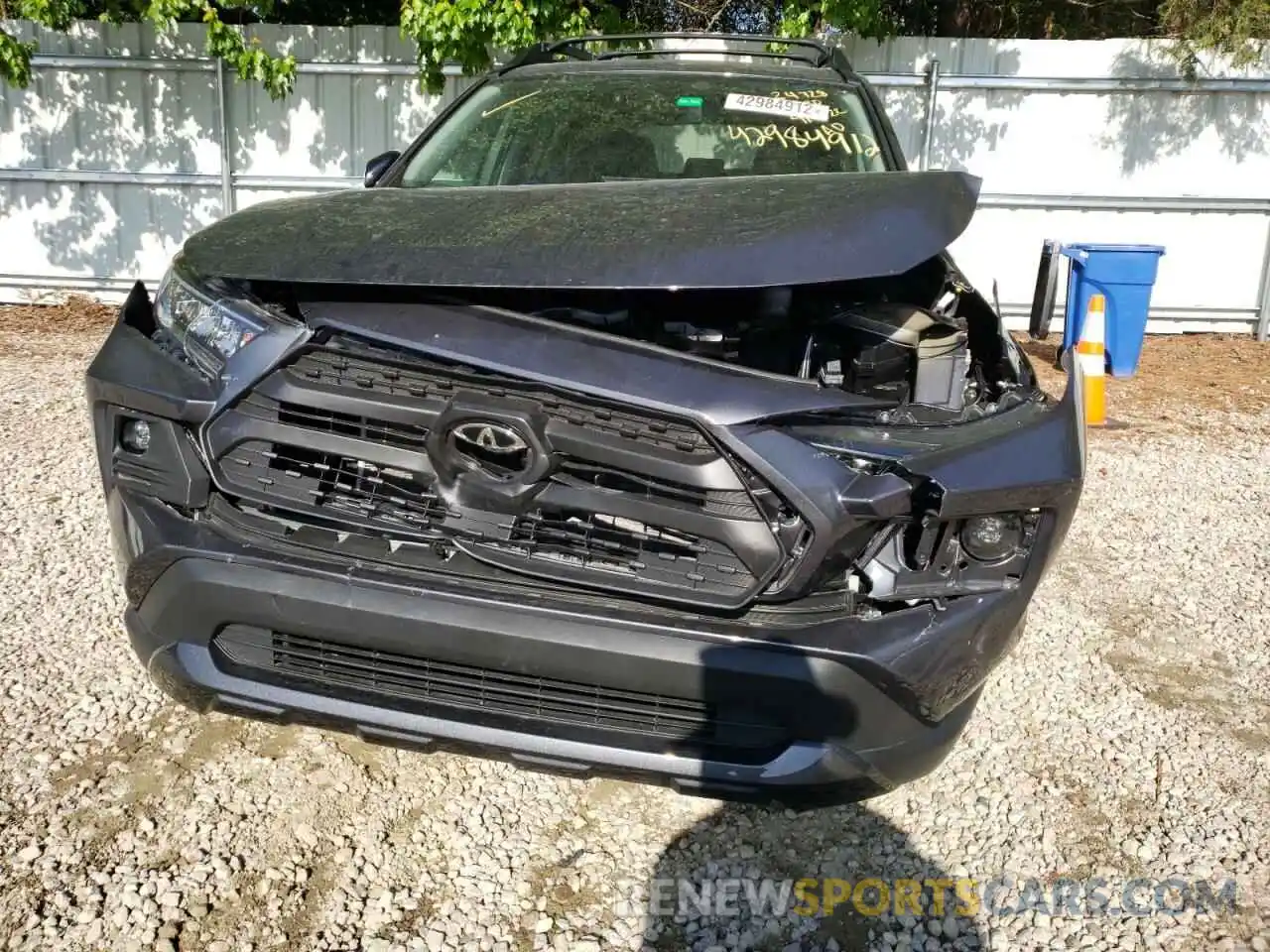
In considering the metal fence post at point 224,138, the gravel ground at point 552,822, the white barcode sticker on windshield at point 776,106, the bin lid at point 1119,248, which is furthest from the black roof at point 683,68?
the metal fence post at point 224,138

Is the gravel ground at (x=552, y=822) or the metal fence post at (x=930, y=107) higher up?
the metal fence post at (x=930, y=107)

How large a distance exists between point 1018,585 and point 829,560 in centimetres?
40

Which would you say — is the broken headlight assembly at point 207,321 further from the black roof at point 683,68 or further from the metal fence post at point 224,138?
the metal fence post at point 224,138

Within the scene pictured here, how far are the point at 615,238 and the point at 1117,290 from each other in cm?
599

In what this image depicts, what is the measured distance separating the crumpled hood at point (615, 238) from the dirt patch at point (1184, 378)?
13.6 feet

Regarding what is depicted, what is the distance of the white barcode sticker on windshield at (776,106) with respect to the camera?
4.01m

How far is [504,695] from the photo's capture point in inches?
86.6

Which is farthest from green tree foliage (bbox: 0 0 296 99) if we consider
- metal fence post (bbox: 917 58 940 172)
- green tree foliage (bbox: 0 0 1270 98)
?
metal fence post (bbox: 917 58 940 172)

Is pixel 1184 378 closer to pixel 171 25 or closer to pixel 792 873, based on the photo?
pixel 792 873

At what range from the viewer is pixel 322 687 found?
2.27 m

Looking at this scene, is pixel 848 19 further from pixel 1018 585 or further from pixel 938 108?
pixel 1018 585

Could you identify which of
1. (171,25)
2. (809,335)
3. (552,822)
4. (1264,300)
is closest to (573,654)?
(552,822)

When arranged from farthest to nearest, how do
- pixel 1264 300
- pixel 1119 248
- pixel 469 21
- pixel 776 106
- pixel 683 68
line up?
pixel 1264 300
pixel 1119 248
pixel 469 21
pixel 683 68
pixel 776 106

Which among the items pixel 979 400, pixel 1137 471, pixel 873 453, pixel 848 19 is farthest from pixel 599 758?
pixel 848 19
